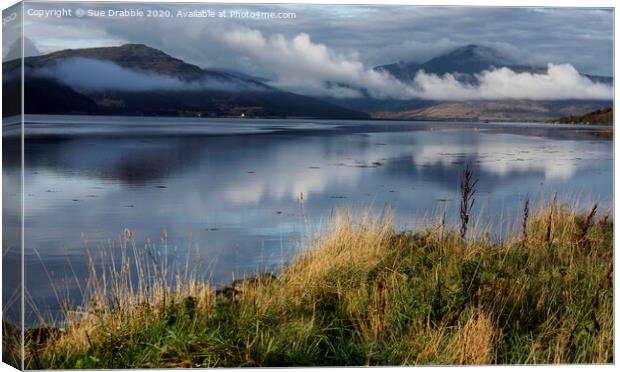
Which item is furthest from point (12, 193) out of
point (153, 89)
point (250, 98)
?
point (250, 98)

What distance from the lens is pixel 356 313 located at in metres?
7.85

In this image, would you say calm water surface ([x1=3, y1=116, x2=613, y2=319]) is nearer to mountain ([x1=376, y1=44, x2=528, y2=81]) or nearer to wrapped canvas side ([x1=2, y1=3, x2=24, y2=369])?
wrapped canvas side ([x1=2, y1=3, x2=24, y2=369])

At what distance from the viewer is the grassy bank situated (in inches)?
292

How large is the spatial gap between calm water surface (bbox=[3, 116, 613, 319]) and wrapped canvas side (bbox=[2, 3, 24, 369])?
0.06 meters

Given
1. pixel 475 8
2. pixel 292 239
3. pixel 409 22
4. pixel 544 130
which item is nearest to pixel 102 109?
pixel 292 239

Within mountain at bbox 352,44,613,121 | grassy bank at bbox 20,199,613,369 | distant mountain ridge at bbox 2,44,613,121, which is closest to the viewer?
grassy bank at bbox 20,199,613,369

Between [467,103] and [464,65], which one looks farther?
[467,103]

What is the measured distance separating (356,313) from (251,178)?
140cm

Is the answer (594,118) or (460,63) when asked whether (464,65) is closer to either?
(460,63)

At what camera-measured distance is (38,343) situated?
757 centimetres

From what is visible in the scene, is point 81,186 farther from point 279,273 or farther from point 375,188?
point 375,188

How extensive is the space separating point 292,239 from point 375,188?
802 mm

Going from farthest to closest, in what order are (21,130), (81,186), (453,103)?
(453,103) → (81,186) → (21,130)

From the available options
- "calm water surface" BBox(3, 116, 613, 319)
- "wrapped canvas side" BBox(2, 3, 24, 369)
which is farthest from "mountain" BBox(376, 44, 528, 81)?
"wrapped canvas side" BBox(2, 3, 24, 369)
